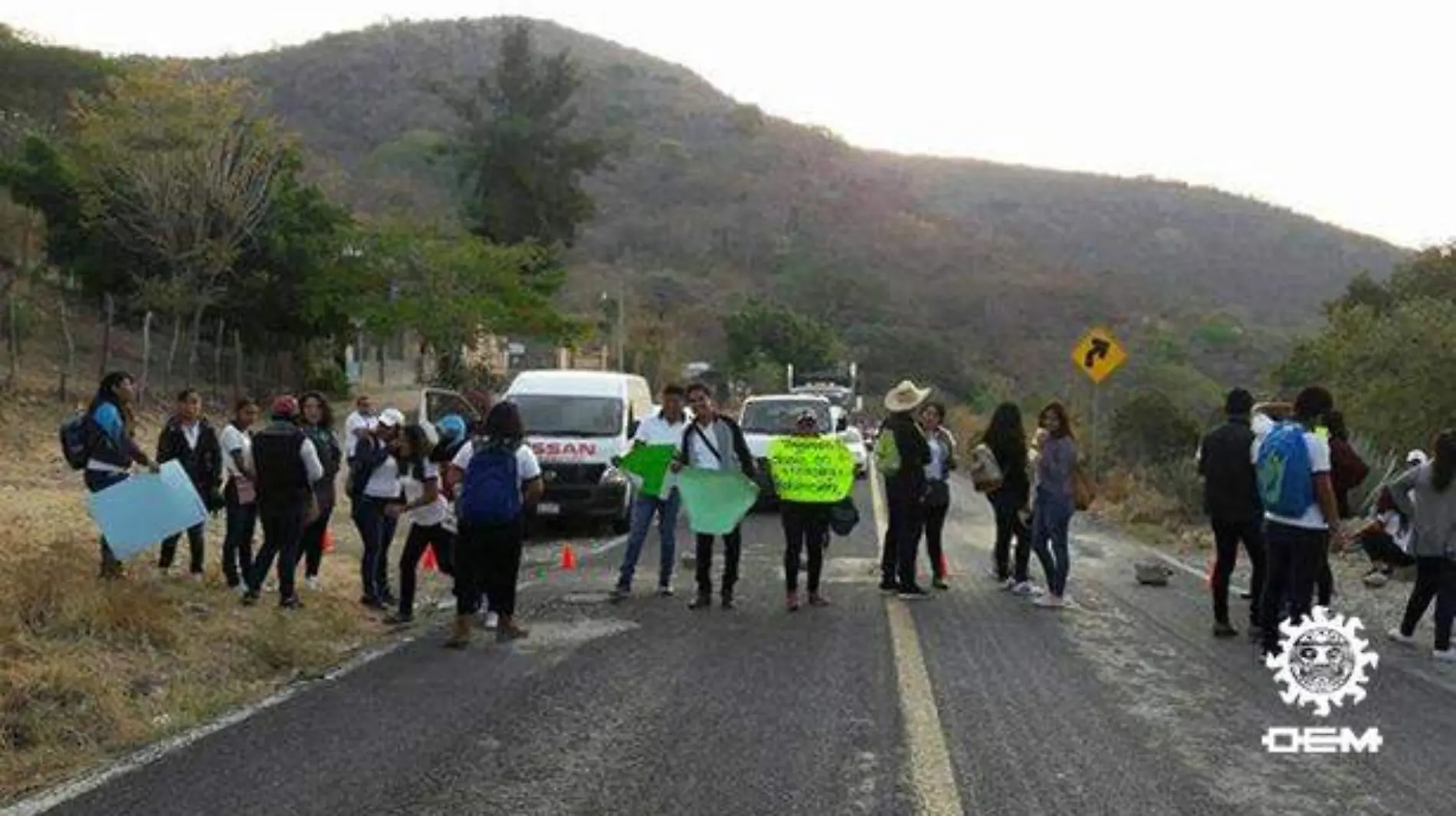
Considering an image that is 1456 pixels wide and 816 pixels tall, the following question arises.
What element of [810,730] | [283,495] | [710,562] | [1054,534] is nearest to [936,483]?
[1054,534]

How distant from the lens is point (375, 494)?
35.2 ft

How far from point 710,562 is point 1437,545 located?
540 centimetres

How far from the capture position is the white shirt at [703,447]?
1116cm

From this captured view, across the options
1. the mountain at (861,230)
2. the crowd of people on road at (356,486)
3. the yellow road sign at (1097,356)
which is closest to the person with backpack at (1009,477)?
the crowd of people on road at (356,486)

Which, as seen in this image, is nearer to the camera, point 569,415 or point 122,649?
point 122,649

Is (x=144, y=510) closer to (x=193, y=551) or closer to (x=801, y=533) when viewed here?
(x=193, y=551)

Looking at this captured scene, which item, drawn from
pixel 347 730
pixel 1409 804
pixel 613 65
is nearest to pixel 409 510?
pixel 347 730

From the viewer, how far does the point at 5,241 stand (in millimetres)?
35375

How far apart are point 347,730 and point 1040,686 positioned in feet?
12.8

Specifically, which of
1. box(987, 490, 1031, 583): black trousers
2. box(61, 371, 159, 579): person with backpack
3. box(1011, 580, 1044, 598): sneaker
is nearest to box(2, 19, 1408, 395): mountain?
box(987, 490, 1031, 583): black trousers

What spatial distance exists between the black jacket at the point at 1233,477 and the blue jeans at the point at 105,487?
8.13 meters

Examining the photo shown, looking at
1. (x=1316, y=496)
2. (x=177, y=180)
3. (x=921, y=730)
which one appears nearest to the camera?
(x=921, y=730)

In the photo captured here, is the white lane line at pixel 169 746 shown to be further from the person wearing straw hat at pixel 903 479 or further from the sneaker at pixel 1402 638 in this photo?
the sneaker at pixel 1402 638

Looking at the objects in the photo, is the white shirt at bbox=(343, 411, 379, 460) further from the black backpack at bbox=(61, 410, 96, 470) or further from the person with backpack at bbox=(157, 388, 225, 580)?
the black backpack at bbox=(61, 410, 96, 470)
